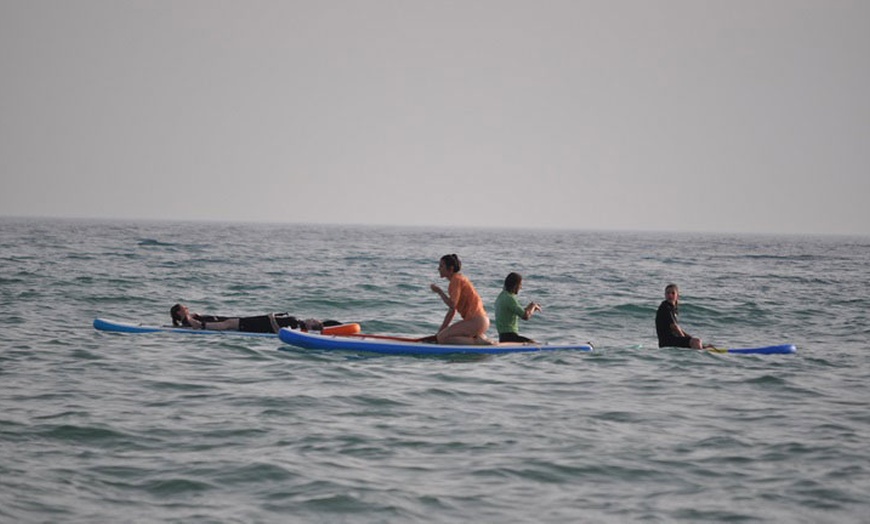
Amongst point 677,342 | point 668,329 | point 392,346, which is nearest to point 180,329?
point 392,346

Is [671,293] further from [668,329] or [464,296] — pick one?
[464,296]

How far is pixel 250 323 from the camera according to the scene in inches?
703

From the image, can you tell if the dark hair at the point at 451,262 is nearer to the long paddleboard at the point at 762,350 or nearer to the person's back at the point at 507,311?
the person's back at the point at 507,311

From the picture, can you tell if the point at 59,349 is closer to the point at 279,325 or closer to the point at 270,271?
the point at 279,325

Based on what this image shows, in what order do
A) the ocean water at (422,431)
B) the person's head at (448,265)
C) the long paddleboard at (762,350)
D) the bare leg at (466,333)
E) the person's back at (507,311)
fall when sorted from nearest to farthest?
the ocean water at (422,431) < the person's head at (448,265) < the bare leg at (466,333) < the person's back at (507,311) < the long paddleboard at (762,350)

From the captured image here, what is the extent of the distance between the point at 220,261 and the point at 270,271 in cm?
817

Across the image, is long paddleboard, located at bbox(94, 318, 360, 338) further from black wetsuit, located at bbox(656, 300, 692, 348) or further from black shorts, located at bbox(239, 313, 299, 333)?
black wetsuit, located at bbox(656, 300, 692, 348)

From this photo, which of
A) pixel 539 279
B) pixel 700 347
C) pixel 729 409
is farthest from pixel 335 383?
pixel 539 279

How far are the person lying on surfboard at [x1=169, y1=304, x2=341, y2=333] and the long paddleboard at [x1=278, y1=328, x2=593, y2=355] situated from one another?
2.80 ft

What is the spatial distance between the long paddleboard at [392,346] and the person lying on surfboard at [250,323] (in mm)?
852

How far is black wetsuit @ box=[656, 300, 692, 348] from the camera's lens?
54.7 ft

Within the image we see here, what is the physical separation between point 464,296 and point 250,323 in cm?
449

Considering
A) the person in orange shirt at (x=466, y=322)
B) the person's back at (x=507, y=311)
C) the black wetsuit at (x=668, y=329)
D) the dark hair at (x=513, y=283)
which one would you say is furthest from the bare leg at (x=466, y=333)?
the black wetsuit at (x=668, y=329)

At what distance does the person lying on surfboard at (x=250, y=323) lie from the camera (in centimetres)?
1745
